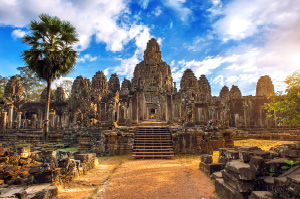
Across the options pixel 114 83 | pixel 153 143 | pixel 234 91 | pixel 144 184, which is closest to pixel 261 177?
pixel 144 184

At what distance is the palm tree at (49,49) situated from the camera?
10789 millimetres

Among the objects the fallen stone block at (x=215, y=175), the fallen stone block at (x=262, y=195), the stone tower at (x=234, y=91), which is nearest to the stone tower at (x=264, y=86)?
the stone tower at (x=234, y=91)

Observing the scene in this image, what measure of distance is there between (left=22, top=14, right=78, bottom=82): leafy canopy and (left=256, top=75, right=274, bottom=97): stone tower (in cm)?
3516

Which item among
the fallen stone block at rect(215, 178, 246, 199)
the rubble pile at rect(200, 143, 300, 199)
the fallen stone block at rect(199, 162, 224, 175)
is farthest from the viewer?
the fallen stone block at rect(199, 162, 224, 175)

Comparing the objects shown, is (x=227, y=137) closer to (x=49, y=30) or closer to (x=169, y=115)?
(x=169, y=115)

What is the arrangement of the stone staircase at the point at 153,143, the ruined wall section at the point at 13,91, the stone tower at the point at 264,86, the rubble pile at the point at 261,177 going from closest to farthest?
the rubble pile at the point at 261,177 → the stone staircase at the point at 153,143 → the ruined wall section at the point at 13,91 → the stone tower at the point at 264,86

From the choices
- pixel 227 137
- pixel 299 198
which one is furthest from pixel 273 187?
pixel 227 137

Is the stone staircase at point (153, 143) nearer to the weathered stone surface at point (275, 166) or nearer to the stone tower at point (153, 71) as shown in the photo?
the weathered stone surface at point (275, 166)

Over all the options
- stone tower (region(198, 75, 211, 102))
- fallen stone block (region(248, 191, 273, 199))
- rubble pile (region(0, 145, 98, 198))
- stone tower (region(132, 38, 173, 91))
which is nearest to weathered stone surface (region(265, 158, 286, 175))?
fallen stone block (region(248, 191, 273, 199))

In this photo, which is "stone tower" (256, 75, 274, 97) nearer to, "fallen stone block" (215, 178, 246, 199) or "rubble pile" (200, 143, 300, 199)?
"rubble pile" (200, 143, 300, 199)

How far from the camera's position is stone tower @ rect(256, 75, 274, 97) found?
33.5m

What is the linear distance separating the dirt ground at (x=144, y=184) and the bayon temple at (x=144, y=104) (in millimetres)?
6687

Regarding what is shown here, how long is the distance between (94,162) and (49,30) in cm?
873

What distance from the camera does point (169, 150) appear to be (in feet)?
32.2
